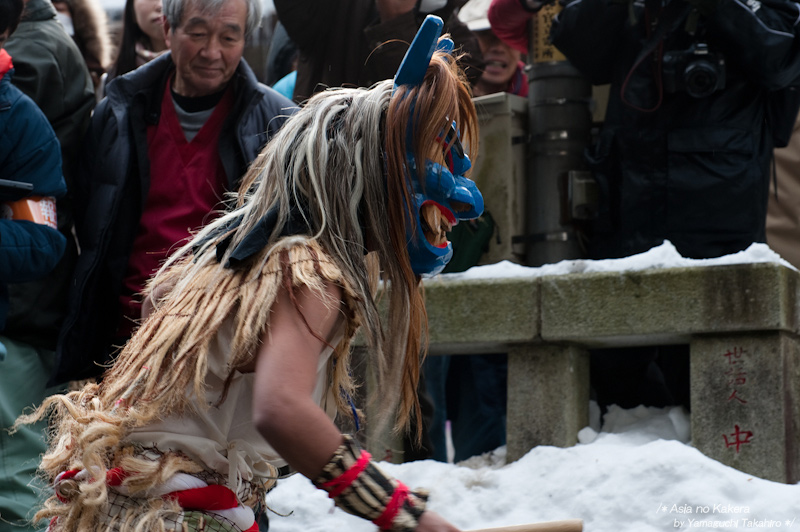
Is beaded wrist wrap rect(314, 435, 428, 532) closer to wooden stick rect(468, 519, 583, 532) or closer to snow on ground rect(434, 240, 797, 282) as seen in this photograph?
wooden stick rect(468, 519, 583, 532)

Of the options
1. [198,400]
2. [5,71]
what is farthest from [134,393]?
[5,71]

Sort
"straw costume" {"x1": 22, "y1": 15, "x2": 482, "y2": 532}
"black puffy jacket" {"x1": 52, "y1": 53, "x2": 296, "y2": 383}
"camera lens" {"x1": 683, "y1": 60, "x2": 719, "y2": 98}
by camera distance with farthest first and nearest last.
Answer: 1. "camera lens" {"x1": 683, "y1": 60, "x2": 719, "y2": 98}
2. "black puffy jacket" {"x1": 52, "y1": 53, "x2": 296, "y2": 383}
3. "straw costume" {"x1": 22, "y1": 15, "x2": 482, "y2": 532}

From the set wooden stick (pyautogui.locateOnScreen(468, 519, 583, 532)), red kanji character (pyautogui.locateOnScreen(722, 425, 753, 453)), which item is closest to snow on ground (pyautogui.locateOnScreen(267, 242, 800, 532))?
red kanji character (pyautogui.locateOnScreen(722, 425, 753, 453))

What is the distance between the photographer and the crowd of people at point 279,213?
1971 millimetres

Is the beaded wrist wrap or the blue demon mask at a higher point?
the blue demon mask

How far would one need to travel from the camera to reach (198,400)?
1956 mm

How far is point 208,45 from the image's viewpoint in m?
3.47

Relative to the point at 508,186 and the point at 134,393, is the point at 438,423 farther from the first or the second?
the point at 134,393

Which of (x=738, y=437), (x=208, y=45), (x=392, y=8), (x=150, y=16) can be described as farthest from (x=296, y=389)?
(x=150, y=16)

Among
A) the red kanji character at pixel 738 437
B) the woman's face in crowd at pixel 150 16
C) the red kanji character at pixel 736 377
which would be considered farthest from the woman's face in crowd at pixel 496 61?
the red kanji character at pixel 738 437

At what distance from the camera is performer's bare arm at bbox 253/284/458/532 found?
1772 mm

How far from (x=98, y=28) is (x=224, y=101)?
99cm

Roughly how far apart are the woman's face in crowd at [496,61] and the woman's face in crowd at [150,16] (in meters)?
1.51

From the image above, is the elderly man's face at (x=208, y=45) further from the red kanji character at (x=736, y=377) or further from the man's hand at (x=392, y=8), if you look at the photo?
the red kanji character at (x=736, y=377)
